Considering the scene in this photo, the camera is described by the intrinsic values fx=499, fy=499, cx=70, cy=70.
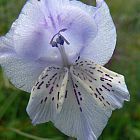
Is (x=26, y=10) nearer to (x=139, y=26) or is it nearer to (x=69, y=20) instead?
(x=69, y=20)

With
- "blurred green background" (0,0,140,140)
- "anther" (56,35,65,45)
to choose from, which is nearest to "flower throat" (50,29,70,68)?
"anther" (56,35,65,45)

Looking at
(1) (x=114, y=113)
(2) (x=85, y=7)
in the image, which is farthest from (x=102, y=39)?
(1) (x=114, y=113)

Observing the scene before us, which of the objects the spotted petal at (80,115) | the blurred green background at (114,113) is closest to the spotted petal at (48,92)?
the spotted petal at (80,115)

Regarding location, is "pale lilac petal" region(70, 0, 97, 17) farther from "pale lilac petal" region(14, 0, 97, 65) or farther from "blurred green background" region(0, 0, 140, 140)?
"blurred green background" region(0, 0, 140, 140)

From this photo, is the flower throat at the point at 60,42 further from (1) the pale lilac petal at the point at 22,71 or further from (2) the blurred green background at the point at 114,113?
(2) the blurred green background at the point at 114,113

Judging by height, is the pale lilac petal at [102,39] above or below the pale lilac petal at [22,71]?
above

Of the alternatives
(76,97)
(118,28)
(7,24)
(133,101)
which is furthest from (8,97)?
(76,97)
